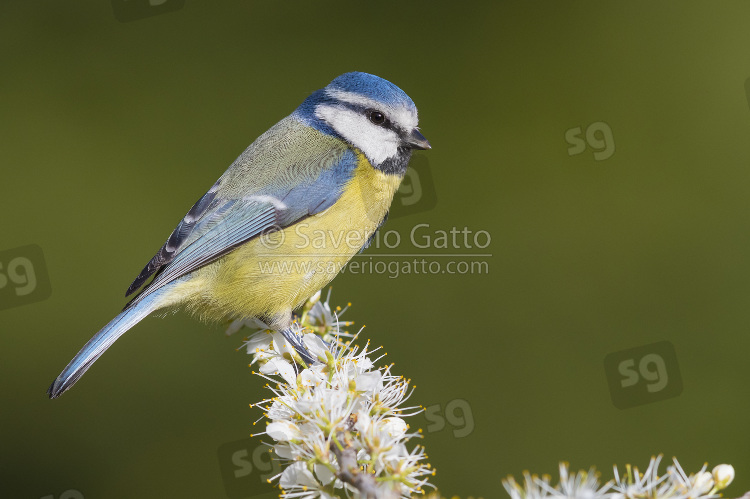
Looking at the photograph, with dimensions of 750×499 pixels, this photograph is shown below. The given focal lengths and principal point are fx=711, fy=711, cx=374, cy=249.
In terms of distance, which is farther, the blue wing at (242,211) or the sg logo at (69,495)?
the sg logo at (69,495)

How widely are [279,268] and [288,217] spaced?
0.16m

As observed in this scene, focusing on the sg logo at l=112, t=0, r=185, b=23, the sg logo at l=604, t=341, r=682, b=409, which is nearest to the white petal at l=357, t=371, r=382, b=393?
the sg logo at l=604, t=341, r=682, b=409

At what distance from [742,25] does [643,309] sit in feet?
4.27

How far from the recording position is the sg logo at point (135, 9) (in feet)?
10.4

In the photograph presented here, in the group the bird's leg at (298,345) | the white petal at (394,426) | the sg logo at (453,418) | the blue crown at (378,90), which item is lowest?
the sg logo at (453,418)

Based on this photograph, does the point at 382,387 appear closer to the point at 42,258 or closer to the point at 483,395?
the point at 483,395

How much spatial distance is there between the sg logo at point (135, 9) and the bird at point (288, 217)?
1266mm

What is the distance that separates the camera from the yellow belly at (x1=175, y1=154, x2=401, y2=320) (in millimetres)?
2104

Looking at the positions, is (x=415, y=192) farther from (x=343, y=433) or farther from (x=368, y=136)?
(x=343, y=433)

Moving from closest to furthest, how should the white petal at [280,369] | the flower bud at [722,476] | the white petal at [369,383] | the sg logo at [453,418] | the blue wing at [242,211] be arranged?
the flower bud at [722,476]
the white petal at [369,383]
the white petal at [280,369]
the blue wing at [242,211]
the sg logo at [453,418]

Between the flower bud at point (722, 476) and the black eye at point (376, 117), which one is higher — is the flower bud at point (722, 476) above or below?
below

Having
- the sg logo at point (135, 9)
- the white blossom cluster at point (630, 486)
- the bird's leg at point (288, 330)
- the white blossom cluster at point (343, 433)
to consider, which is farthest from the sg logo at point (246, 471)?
the sg logo at point (135, 9)

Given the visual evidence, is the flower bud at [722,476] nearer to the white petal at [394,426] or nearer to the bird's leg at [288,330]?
the white petal at [394,426]

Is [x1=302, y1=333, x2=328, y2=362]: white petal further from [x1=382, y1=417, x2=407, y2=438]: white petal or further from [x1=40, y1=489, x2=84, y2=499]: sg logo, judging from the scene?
[x1=40, y1=489, x2=84, y2=499]: sg logo
